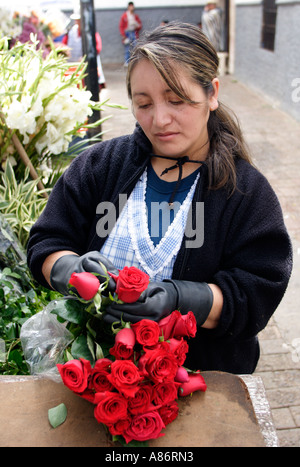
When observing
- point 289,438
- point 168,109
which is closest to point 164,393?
point 168,109

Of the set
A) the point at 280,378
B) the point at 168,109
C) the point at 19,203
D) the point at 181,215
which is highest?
the point at 168,109

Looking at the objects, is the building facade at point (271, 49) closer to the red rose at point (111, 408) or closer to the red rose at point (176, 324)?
the red rose at point (176, 324)

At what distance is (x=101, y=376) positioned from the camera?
115cm

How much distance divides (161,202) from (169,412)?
66 cm

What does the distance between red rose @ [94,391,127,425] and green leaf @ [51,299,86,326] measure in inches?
9.2

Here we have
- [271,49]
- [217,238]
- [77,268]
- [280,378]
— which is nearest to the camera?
[77,268]

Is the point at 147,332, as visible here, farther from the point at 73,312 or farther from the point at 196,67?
the point at 196,67

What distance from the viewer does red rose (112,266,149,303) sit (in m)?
1.15

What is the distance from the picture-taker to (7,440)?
117 centimetres

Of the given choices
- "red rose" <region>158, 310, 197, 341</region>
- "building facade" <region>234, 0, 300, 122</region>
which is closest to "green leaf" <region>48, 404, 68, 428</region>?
"red rose" <region>158, 310, 197, 341</region>

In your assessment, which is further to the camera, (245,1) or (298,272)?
(245,1)

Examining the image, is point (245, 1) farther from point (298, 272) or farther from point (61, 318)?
point (61, 318)

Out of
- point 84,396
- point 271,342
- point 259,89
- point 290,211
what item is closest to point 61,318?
point 84,396

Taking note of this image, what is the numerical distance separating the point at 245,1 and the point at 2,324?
11.0 meters
